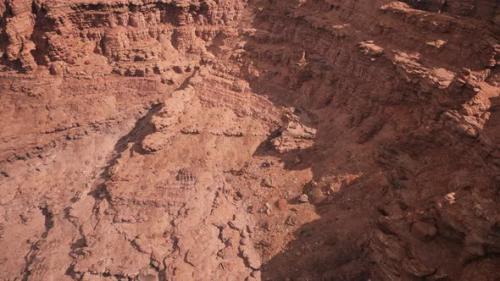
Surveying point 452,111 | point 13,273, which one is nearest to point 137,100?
point 13,273

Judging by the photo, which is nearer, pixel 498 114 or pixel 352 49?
pixel 498 114

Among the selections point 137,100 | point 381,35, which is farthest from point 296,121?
point 137,100

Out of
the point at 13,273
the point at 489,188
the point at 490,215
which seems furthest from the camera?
the point at 13,273

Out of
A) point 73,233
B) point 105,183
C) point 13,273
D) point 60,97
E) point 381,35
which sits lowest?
→ point 13,273

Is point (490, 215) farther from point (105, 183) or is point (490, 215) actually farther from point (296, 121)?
point (105, 183)

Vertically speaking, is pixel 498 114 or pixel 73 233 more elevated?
pixel 498 114

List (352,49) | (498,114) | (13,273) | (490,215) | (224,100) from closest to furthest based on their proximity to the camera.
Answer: (490,215), (498,114), (13,273), (352,49), (224,100)
